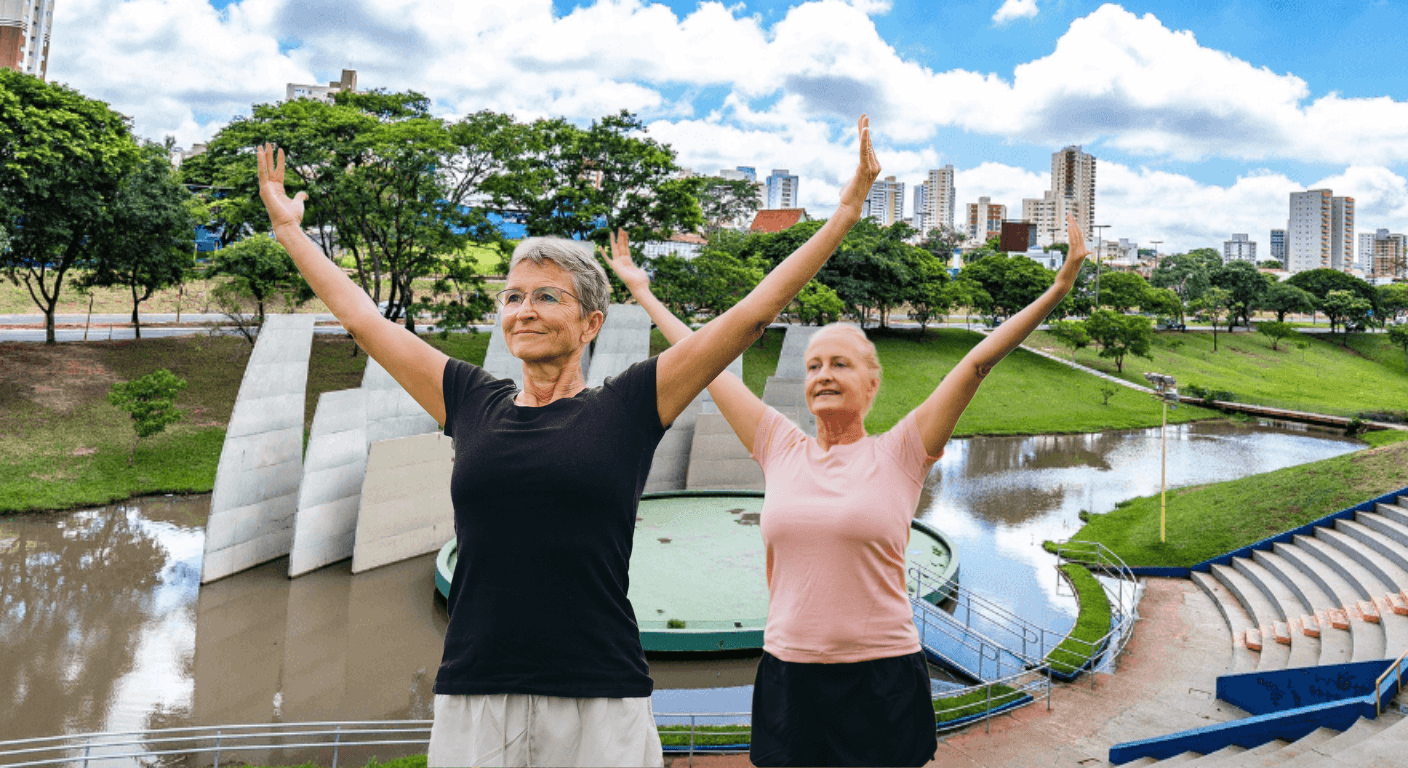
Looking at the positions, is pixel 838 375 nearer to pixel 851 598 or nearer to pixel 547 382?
pixel 851 598

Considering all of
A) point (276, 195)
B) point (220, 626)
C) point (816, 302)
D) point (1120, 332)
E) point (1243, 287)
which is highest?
point (1243, 287)

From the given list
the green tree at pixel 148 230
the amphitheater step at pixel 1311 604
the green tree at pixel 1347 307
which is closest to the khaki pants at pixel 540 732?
the amphitheater step at pixel 1311 604

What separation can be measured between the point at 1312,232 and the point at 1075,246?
649 feet

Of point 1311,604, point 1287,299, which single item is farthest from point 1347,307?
point 1311,604

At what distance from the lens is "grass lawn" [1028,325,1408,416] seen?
41.3m

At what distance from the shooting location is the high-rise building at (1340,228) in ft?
529

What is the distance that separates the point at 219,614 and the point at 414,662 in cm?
359

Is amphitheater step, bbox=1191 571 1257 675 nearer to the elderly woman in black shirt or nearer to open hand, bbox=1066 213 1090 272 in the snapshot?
open hand, bbox=1066 213 1090 272

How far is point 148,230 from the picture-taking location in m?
24.7

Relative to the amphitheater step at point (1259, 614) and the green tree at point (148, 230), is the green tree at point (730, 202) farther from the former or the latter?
the amphitheater step at point (1259, 614)

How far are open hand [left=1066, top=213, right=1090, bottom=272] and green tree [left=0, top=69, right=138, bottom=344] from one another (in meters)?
24.2

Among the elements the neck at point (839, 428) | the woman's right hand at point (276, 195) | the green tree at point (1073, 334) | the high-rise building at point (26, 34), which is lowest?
the neck at point (839, 428)

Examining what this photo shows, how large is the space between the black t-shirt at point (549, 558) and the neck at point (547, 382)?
16cm

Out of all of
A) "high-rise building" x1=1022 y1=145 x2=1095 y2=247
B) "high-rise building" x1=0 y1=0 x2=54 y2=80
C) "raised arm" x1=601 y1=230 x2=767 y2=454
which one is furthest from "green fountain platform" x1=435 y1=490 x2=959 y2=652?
"high-rise building" x1=1022 y1=145 x2=1095 y2=247
